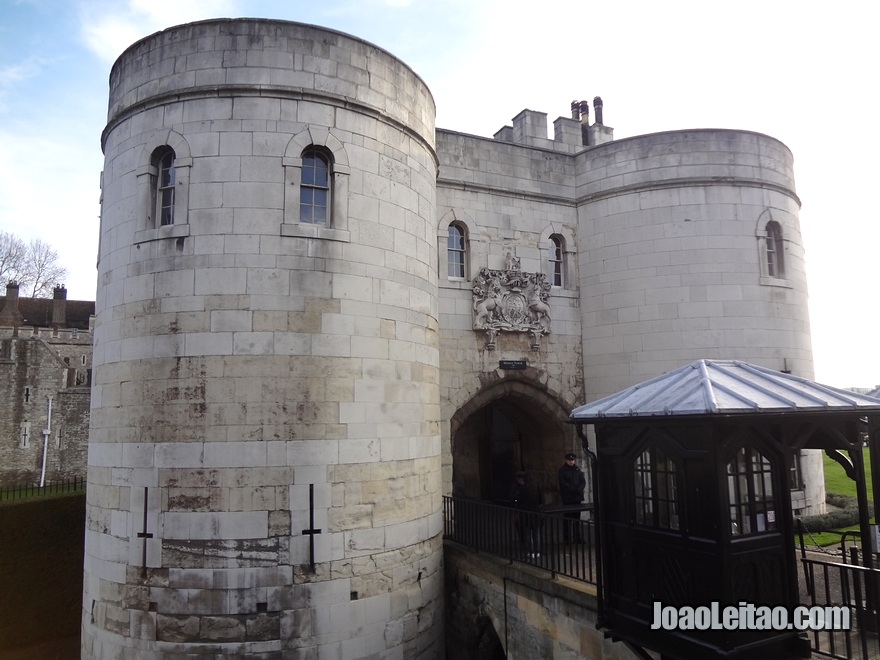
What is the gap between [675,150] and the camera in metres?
14.1

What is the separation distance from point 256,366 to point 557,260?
8386 mm

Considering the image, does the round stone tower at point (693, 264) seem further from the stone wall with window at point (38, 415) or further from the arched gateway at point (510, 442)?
the stone wall with window at point (38, 415)

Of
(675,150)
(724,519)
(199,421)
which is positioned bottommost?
(724,519)

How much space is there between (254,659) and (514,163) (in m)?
11.0

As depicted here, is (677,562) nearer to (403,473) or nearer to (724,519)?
(724,519)

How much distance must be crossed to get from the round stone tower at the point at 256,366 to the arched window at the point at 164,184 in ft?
0.10

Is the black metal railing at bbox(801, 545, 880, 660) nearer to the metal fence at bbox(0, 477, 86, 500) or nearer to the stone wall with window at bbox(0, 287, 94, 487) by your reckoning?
the metal fence at bbox(0, 477, 86, 500)

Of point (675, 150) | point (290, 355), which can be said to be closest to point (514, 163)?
point (675, 150)

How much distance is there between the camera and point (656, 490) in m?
6.02

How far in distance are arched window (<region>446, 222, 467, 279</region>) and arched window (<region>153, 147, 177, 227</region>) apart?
5759 millimetres

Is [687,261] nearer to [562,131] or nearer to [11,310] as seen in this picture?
[562,131]

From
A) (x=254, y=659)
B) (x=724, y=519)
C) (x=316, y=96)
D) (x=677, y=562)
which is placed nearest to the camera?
(x=724, y=519)

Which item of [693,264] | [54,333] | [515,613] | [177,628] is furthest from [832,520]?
[54,333]

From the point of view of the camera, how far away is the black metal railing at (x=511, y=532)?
882 centimetres
